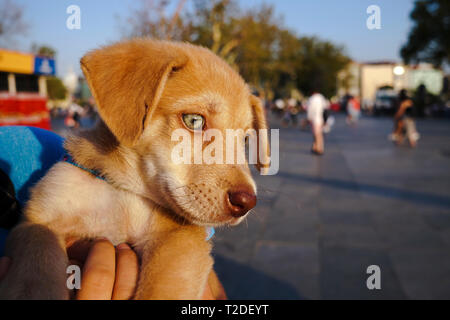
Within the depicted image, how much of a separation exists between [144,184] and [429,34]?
5097 centimetres

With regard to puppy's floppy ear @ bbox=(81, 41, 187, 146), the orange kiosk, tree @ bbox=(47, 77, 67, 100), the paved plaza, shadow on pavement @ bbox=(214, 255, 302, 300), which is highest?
tree @ bbox=(47, 77, 67, 100)

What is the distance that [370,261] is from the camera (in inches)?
209

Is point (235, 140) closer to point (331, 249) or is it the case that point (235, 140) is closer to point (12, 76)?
point (331, 249)

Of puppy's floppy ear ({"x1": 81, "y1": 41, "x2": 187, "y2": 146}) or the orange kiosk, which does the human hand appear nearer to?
puppy's floppy ear ({"x1": 81, "y1": 41, "x2": 187, "y2": 146})

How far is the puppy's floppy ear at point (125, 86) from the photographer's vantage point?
1894 millimetres

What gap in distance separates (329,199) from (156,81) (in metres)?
7.35

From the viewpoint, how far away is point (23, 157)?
2.24 metres

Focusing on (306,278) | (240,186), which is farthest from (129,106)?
(306,278)

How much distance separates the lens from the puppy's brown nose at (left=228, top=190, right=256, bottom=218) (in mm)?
1867

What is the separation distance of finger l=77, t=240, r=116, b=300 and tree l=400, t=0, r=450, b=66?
4788 centimetres

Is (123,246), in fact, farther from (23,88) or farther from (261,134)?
(23,88)

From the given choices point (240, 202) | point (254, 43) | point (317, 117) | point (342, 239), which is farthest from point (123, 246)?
point (254, 43)

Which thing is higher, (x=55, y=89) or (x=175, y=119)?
(x=55, y=89)

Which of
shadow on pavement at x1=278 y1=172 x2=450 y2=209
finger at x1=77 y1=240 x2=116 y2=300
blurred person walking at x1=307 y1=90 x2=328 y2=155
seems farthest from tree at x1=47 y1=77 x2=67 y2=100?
finger at x1=77 y1=240 x2=116 y2=300
